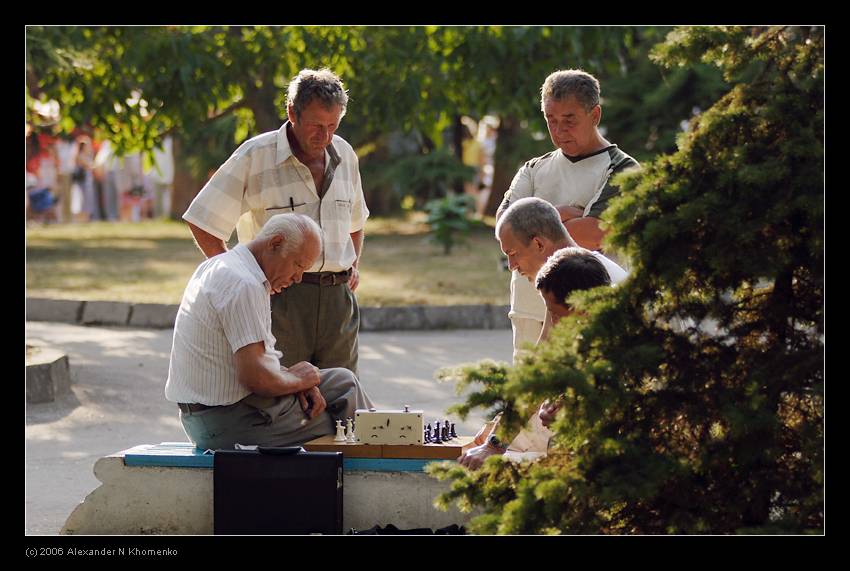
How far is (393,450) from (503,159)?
22.0m

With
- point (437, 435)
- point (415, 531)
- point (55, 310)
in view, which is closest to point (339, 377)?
point (437, 435)

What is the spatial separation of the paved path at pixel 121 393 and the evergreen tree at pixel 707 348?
2.95m

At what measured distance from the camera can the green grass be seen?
48.5 feet

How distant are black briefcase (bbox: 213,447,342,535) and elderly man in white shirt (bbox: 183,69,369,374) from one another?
1393 millimetres

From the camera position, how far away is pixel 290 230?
505 centimetres

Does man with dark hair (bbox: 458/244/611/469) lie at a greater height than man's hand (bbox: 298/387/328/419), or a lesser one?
greater

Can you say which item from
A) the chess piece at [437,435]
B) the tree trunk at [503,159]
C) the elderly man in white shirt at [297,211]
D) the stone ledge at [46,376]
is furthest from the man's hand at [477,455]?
the tree trunk at [503,159]

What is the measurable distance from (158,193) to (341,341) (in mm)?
35701

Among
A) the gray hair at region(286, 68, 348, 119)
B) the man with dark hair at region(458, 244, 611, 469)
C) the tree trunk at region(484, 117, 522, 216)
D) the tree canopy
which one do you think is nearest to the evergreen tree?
the man with dark hair at region(458, 244, 611, 469)

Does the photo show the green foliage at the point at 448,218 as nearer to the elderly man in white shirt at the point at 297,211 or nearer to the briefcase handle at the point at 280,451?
the elderly man in white shirt at the point at 297,211

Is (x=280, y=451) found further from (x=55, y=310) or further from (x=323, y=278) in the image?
(x=55, y=310)

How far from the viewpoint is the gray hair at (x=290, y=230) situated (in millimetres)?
5043

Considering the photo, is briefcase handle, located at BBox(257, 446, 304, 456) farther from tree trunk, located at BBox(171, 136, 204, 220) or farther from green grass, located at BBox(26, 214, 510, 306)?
tree trunk, located at BBox(171, 136, 204, 220)
